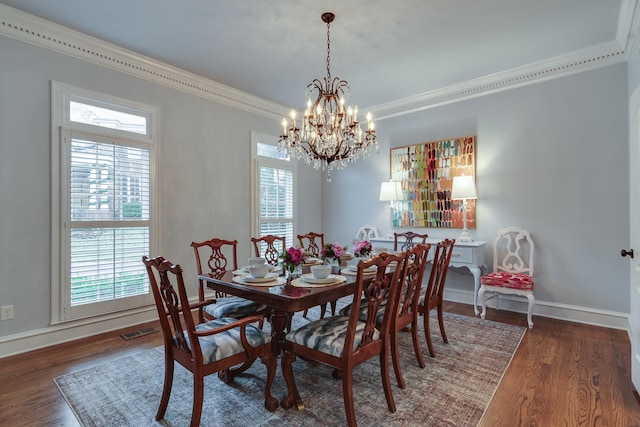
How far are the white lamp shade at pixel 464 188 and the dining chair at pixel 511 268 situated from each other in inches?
23.1

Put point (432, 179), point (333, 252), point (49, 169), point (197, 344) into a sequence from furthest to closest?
1. point (432, 179)
2. point (49, 169)
3. point (333, 252)
4. point (197, 344)

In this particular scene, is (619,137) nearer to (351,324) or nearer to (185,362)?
(351,324)

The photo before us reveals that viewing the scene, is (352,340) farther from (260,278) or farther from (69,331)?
(69,331)

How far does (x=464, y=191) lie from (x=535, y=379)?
2.20 m

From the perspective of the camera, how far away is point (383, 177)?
203 inches

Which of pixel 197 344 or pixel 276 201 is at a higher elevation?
pixel 276 201

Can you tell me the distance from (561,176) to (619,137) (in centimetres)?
60

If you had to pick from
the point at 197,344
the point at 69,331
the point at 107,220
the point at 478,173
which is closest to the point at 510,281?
the point at 478,173

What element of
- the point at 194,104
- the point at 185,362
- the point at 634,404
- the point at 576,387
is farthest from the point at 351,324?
the point at 194,104

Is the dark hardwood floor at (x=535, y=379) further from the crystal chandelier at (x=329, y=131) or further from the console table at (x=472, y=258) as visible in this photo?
the crystal chandelier at (x=329, y=131)

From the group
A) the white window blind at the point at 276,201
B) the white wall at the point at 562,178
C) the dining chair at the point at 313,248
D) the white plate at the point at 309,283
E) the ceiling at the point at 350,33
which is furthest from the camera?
the white window blind at the point at 276,201

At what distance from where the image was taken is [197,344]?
173 cm

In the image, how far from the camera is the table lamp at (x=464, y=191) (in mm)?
4043

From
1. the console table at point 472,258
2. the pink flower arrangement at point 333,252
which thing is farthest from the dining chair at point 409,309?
the console table at point 472,258
